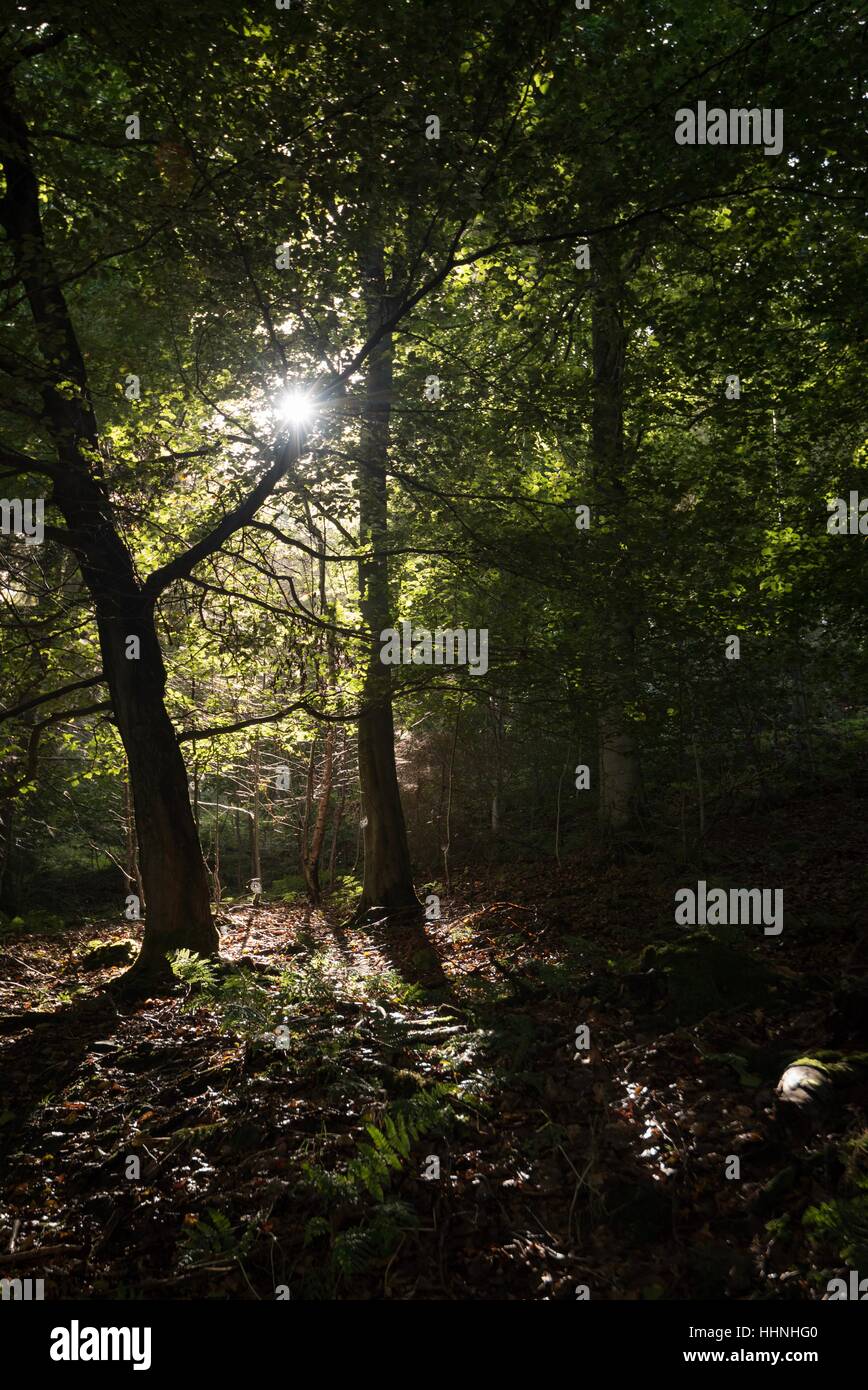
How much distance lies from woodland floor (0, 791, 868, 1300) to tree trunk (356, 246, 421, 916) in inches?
169

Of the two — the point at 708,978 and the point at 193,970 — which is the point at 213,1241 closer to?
the point at 708,978

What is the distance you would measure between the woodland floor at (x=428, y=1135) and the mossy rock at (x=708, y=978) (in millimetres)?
51

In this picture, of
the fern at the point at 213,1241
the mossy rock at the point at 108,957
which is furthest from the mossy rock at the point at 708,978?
the mossy rock at the point at 108,957

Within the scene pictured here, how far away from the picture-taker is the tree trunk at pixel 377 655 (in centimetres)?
880

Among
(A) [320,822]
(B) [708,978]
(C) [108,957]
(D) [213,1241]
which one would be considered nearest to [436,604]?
(A) [320,822]

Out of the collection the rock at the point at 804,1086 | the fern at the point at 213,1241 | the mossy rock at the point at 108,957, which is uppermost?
the rock at the point at 804,1086

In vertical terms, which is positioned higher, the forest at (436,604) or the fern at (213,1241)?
the forest at (436,604)

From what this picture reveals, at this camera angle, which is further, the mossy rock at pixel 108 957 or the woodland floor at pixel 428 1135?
the mossy rock at pixel 108 957

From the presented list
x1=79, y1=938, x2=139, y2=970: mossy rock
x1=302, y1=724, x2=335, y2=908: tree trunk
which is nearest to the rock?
x1=79, y1=938, x2=139, y2=970: mossy rock

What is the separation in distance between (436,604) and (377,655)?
158 centimetres

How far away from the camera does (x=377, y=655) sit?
1171 centimetres

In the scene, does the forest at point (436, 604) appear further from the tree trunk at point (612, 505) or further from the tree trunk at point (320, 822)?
the tree trunk at point (320, 822)

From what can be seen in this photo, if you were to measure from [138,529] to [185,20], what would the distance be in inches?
218

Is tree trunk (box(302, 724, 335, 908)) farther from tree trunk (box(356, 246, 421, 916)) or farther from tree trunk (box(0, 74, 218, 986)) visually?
tree trunk (box(0, 74, 218, 986))
